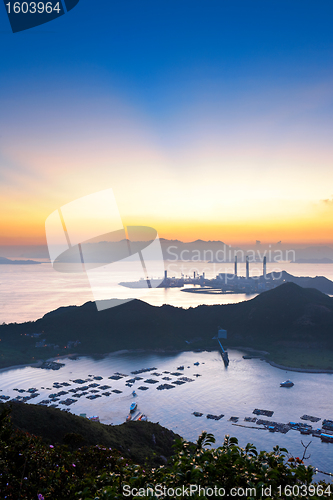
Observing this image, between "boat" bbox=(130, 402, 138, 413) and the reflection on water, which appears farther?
"boat" bbox=(130, 402, 138, 413)

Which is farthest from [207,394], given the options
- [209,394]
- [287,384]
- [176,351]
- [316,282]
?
[316,282]

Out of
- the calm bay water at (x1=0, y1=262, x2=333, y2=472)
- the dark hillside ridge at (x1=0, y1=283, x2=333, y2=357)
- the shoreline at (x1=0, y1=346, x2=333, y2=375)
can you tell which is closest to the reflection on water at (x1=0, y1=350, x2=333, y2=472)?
the calm bay water at (x1=0, y1=262, x2=333, y2=472)

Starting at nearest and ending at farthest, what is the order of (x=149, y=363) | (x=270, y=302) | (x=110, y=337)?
(x=149, y=363) → (x=110, y=337) → (x=270, y=302)

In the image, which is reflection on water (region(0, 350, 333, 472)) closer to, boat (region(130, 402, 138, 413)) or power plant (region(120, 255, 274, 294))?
boat (region(130, 402, 138, 413))

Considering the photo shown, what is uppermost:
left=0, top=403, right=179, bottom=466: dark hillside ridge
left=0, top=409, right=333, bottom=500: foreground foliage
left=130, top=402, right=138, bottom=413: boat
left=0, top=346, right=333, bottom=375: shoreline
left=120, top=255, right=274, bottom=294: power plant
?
left=0, top=409, right=333, bottom=500: foreground foliage

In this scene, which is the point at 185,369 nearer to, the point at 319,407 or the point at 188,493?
the point at 319,407

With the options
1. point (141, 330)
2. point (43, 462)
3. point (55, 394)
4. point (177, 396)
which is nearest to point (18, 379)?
point (55, 394)

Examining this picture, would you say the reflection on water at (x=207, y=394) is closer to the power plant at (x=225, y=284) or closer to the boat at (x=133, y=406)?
the boat at (x=133, y=406)
